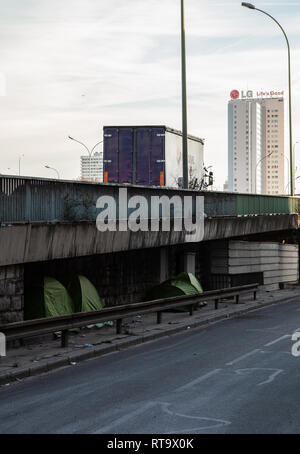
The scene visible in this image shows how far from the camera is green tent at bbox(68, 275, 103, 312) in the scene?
17000 mm

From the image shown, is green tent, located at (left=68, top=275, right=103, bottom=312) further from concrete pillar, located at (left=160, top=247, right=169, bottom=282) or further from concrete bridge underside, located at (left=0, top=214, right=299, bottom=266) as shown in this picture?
concrete pillar, located at (left=160, top=247, right=169, bottom=282)

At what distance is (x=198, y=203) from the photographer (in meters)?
22.7

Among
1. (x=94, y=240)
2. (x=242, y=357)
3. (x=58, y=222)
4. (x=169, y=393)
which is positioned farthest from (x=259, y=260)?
(x=169, y=393)

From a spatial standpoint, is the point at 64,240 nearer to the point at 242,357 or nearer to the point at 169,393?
the point at 242,357

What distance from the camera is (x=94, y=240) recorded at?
16.7 metres

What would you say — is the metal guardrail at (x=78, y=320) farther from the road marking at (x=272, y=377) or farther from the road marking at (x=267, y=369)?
the road marking at (x=272, y=377)

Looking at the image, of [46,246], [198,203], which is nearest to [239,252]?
[198,203]

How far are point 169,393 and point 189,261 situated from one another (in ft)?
49.6

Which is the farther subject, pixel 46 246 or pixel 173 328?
pixel 173 328

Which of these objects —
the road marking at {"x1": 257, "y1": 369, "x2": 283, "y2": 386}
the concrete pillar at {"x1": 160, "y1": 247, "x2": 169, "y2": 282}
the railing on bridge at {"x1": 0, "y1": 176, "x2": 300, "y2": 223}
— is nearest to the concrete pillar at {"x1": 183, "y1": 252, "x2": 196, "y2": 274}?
the concrete pillar at {"x1": 160, "y1": 247, "x2": 169, "y2": 282}

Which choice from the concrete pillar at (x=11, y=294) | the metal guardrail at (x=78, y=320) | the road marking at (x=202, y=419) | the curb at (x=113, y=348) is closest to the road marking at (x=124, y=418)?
the road marking at (x=202, y=419)

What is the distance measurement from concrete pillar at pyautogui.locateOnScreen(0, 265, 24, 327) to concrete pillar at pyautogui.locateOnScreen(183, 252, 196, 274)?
1106 cm
